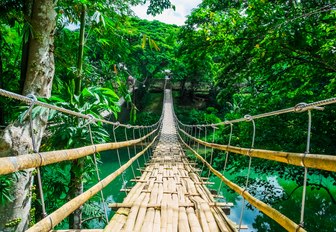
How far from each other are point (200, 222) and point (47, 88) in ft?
5.25

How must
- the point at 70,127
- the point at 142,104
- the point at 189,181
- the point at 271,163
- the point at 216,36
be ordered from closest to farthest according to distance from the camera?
1. the point at 70,127
2. the point at 189,181
3. the point at 216,36
4. the point at 271,163
5. the point at 142,104

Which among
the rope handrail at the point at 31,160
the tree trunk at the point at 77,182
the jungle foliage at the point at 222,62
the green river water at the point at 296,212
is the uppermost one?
the jungle foliage at the point at 222,62

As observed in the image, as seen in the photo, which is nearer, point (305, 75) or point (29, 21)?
point (29, 21)

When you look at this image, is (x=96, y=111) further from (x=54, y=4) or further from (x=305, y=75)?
(x=305, y=75)

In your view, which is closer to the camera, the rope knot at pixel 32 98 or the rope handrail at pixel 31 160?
the rope handrail at pixel 31 160

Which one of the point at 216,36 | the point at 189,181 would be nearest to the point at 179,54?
the point at 216,36

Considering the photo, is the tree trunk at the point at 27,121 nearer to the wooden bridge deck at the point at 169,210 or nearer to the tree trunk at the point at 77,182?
the tree trunk at the point at 77,182

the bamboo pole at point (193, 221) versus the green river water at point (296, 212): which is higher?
the bamboo pole at point (193, 221)

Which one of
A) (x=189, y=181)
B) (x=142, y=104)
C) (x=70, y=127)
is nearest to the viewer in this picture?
(x=70, y=127)

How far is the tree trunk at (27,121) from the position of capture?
1.99 meters

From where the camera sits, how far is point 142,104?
19.3 m

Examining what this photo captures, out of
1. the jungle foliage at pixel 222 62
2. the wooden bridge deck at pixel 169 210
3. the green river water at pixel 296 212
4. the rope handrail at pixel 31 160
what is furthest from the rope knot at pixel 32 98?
the green river water at pixel 296 212

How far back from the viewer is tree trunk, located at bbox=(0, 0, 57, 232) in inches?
78.2

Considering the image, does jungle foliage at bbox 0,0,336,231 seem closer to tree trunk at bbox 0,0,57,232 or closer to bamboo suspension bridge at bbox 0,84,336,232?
tree trunk at bbox 0,0,57,232
